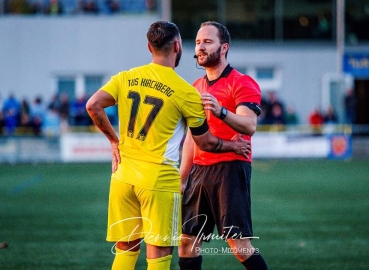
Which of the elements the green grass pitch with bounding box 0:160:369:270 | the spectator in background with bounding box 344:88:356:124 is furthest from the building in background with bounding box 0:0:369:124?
the green grass pitch with bounding box 0:160:369:270

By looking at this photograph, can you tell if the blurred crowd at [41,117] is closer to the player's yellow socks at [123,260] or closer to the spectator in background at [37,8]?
the spectator in background at [37,8]

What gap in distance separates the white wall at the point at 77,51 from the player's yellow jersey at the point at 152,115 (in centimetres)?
2267

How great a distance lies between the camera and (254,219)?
38.8 ft

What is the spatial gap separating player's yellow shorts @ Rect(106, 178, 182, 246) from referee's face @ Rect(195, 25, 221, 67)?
1188mm

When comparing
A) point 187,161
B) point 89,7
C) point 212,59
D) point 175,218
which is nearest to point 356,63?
point 89,7

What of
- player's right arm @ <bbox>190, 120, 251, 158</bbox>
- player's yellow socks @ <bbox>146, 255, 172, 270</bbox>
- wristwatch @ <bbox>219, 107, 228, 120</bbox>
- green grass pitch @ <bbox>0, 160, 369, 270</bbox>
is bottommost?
green grass pitch @ <bbox>0, 160, 369, 270</bbox>

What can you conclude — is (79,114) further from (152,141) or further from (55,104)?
(152,141)

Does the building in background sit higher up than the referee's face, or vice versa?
the building in background

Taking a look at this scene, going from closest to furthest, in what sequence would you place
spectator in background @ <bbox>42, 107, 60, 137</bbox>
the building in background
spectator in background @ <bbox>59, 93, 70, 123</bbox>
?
spectator in background @ <bbox>42, 107, 60, 137</bbox> → spectator in background @ <bbox>59, 93, 70, 123</bbox> → the building in background

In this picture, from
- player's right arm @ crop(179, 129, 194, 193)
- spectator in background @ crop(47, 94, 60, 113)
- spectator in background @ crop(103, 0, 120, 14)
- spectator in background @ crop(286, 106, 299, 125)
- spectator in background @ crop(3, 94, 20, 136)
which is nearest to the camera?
player's right arm @ crop(179, 129, 194, 193)

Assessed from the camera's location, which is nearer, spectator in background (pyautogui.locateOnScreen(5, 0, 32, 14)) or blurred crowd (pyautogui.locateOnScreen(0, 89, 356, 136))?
blurred crowd (pyautogui.locateOnScreen(0, 89, 356, 136))

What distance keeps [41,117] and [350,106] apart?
10.6m

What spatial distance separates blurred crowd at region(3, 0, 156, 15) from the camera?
28.7m

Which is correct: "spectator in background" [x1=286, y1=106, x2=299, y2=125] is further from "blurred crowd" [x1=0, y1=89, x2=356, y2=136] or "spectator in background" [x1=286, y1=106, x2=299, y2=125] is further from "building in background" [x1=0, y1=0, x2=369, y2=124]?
"building in background" [x1=0, y1=0, x2=369, y2=124]
